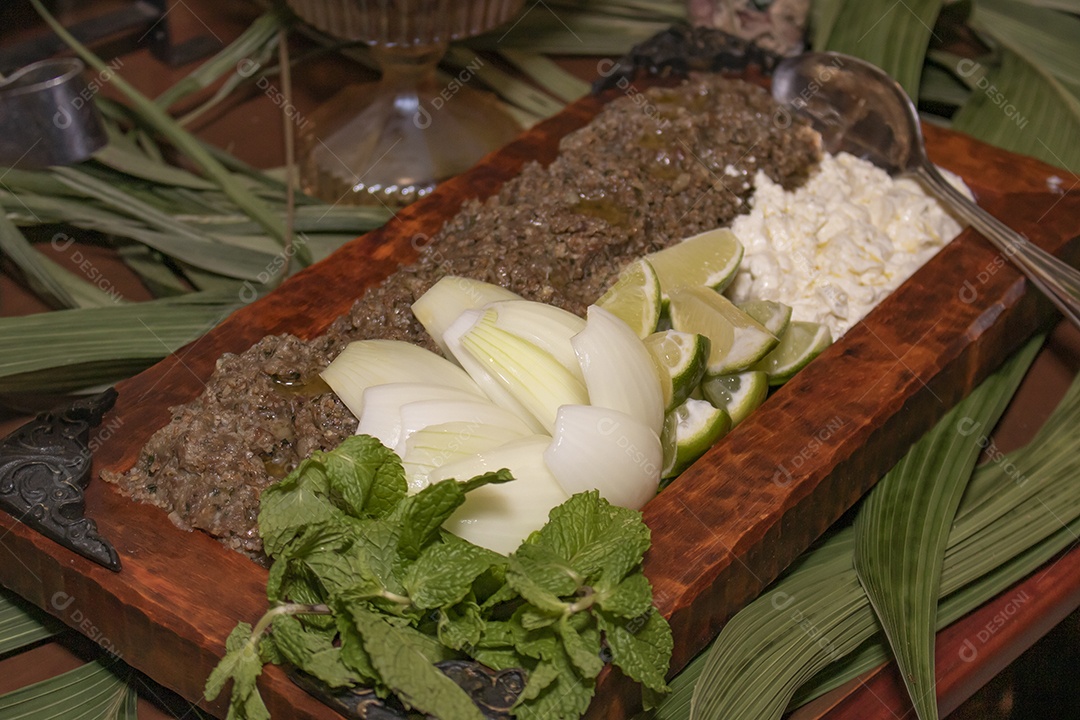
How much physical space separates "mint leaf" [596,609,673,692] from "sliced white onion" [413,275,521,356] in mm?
649

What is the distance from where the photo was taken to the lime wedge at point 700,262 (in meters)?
2.19

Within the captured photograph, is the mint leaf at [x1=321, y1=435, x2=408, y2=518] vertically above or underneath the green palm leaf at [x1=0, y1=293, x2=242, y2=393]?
underneath

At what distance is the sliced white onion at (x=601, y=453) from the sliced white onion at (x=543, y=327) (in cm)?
15

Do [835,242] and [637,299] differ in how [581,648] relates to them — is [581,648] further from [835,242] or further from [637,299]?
[835,242]

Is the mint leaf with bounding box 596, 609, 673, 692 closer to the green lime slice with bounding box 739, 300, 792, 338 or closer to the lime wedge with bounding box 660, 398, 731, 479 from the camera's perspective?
the lime wedge with bounding box 660, 398, 731, 479

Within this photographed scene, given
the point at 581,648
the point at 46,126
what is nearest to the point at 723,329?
the point at 581,648

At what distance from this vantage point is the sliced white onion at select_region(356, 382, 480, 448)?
178cm

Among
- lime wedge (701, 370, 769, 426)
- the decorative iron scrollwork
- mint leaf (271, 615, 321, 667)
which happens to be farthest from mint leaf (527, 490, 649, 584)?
the decorative iron scrollwork

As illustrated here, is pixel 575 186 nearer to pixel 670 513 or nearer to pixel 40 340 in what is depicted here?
pixel 670 513

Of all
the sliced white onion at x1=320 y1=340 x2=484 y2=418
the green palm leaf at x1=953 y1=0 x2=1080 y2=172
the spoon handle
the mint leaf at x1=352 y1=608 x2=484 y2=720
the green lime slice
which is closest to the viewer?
the mint leaf at x1=352 y1=608 x2=484 y2=720

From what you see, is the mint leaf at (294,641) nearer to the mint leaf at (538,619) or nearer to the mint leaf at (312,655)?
the mint leaf at (312,655)

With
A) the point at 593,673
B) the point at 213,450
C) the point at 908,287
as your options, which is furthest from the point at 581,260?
the point at 593,673

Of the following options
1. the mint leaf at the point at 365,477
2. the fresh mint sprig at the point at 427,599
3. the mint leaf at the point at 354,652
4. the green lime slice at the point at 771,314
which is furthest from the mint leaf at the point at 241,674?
the green lime slice at the point at 771,314

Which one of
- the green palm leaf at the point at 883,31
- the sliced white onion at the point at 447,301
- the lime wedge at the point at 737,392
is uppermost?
the green palm leaf at the point at 883,31
